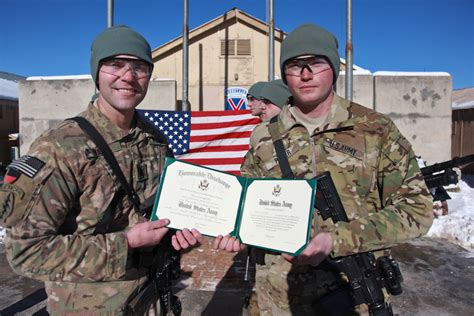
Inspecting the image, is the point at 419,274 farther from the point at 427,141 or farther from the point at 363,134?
the point at 427,141

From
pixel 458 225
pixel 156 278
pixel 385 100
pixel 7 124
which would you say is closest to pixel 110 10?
pixel 156 278

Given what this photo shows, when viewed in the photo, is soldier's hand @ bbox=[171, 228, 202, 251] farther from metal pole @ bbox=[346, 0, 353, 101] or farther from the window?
the window

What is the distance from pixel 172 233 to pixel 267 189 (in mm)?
579

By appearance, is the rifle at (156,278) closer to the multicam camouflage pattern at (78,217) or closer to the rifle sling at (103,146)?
the multicam camouflage pattern at (78,217)

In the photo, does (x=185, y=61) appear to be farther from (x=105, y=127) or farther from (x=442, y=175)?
(x=105, y=127)

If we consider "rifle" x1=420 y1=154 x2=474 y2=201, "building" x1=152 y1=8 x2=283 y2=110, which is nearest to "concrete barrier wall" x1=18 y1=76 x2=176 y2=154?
"building" x1=152 y1=8 x2=283 y2=110

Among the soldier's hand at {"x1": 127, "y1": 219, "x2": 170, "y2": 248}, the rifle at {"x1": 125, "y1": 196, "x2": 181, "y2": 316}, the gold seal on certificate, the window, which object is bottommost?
the rifle at {"x1": 125, "y1": 196, "x2": 181, "y2": 316}

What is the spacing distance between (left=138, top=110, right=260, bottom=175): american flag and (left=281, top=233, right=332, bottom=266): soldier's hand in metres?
5.02

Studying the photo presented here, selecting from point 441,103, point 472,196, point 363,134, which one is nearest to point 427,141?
point 441,103

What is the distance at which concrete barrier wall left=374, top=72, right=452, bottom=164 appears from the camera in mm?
8570

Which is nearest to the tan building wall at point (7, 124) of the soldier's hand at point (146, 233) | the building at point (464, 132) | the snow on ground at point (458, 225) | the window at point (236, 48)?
the snow on ground at point (458, 225)

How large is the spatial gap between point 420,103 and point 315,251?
27.3 ft

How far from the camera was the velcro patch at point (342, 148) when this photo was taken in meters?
1.77

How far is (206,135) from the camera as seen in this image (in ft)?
21.7
